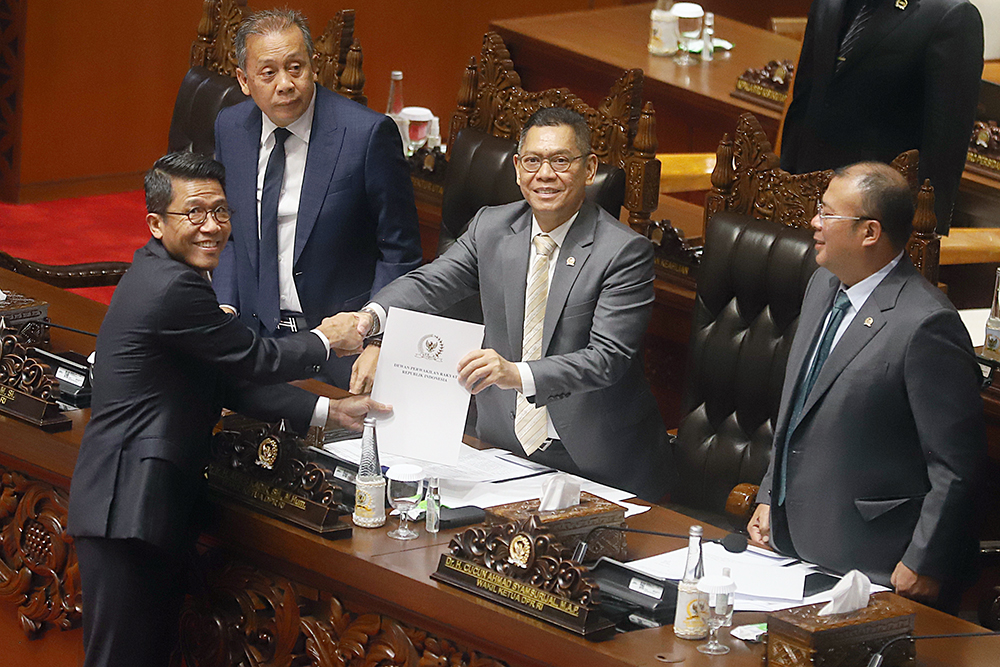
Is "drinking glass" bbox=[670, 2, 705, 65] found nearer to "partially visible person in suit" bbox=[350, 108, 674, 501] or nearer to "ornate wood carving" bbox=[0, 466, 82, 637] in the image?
"partially visible person in suit" bbox=[350, 108, 674, 501]

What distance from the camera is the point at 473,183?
3.83m

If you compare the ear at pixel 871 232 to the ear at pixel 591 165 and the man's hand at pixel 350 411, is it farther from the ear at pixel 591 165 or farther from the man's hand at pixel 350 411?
the man's hand at pixel 350 411

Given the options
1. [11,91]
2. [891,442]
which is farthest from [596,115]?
[11,91]

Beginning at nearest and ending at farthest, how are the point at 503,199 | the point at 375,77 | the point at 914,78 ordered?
1. the point at 503,199
2. the point at 914,78
3. the point at 375,77

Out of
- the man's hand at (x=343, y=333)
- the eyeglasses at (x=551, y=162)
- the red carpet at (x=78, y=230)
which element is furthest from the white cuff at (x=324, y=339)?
the red carpet at (x=78, y=230)

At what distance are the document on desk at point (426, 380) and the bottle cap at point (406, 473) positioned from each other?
28mm

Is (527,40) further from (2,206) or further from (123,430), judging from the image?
(123,430)

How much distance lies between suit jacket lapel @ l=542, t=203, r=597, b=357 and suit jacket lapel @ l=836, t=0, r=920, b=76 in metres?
1.36

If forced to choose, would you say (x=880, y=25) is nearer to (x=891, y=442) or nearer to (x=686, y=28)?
(x=891, y=442)

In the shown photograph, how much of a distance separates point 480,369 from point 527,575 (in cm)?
52

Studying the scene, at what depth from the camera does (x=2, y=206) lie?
22.0 feet

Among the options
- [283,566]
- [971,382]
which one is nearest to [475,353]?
[283,566]

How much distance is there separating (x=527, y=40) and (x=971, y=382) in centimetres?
404

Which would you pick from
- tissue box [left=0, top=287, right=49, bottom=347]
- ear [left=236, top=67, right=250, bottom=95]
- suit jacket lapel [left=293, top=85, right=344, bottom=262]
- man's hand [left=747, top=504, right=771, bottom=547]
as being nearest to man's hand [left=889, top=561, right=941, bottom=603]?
man's hand [left=747, top=504, right=771, bottom=547]
